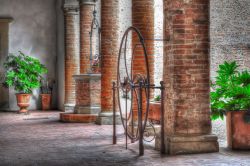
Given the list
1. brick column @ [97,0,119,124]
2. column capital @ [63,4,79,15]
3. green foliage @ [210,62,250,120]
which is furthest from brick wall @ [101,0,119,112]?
column capital @ [63,4,79,15]

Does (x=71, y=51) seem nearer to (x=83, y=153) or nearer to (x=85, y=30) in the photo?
(x=85, y=30)

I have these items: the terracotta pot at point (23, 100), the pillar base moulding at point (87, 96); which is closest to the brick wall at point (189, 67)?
the pillar base moulding at point (87, 96)

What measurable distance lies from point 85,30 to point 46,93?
5.34 meters

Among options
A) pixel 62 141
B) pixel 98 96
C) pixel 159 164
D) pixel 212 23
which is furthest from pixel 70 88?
pixel 159 164

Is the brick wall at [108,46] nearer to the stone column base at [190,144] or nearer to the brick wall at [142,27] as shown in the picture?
the brick wall at [142,27]

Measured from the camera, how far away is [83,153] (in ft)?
22.7

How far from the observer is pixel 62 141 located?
8484 mm

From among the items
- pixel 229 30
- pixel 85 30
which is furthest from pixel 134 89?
pixel 85 30

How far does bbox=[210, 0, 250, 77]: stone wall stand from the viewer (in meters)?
11.6

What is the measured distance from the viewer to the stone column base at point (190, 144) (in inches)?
258

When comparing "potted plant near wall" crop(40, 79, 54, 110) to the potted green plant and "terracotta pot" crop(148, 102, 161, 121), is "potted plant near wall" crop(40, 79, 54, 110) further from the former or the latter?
"terracotta pot" crop(148, 102, 161, 121)

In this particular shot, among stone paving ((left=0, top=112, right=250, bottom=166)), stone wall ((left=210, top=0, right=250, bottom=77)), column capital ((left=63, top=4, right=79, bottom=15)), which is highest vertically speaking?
column capital ((left=63, top=4, right=79, bottom=15))

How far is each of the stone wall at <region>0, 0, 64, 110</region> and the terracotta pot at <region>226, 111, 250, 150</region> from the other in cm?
1230

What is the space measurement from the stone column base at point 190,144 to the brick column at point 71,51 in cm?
999
